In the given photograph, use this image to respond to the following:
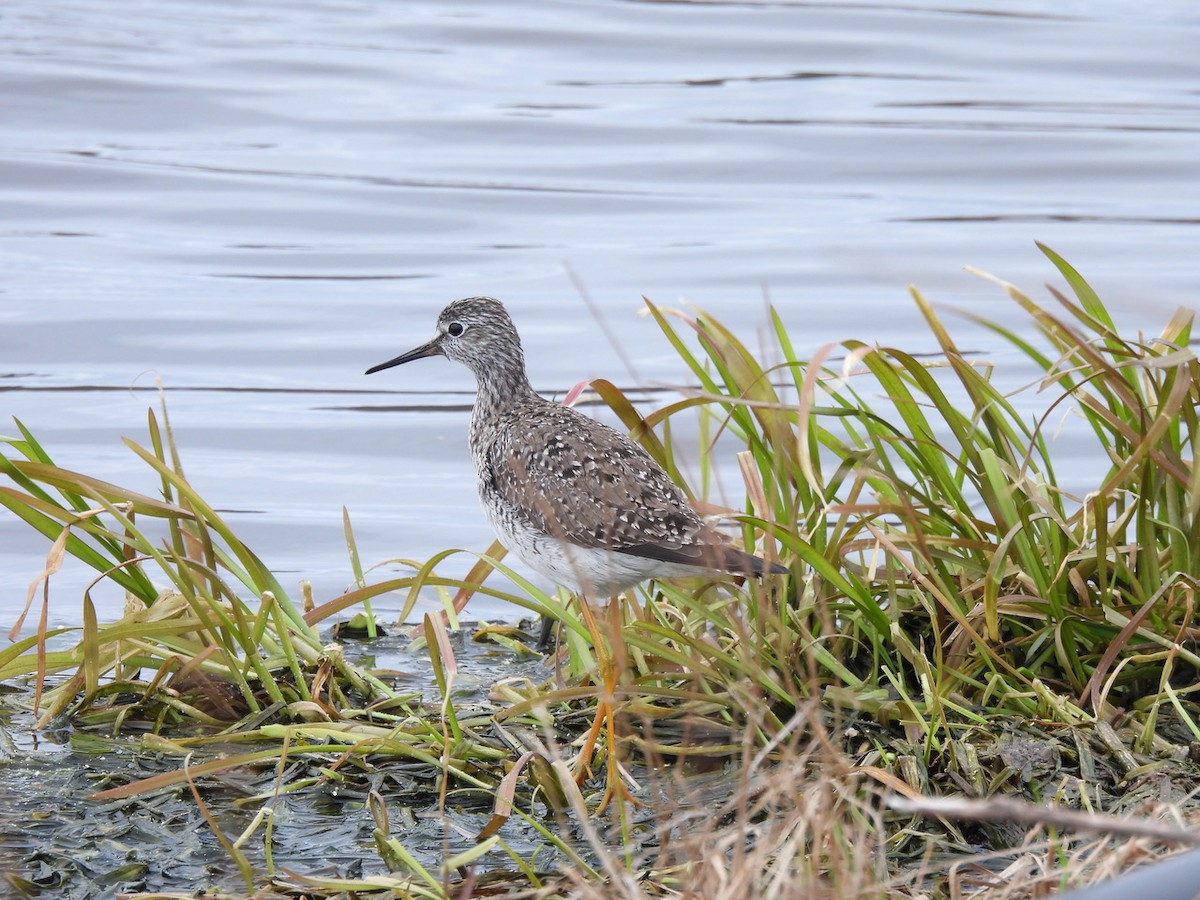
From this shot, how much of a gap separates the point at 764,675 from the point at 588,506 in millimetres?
724

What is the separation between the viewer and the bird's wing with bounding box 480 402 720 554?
14.8 ft

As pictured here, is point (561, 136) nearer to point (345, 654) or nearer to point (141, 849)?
point (345, 654)

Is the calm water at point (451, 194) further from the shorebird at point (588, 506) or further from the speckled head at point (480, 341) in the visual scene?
the shorebird at point (588, 506)

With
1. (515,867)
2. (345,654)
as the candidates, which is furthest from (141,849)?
(345,654)

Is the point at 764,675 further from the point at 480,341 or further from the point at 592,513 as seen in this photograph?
the point at 480,341

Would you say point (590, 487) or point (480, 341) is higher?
point (480, 341)

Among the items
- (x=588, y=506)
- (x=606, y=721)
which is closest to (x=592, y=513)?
(x=588, y=506)

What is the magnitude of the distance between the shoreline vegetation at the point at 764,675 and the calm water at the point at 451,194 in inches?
86.1

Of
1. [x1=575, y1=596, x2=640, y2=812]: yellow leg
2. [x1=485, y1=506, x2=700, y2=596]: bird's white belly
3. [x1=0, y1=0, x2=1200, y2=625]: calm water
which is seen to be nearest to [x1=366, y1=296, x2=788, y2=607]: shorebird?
[x1=485, y1=506, x2=700, y2=596]: bird's white belly

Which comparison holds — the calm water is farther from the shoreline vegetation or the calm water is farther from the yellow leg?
the yellow leg

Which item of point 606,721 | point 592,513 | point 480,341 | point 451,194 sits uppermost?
point 451,194

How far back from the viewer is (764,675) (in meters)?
4.41

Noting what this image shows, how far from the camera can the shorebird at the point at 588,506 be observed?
14.6ft

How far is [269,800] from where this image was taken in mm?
4246
